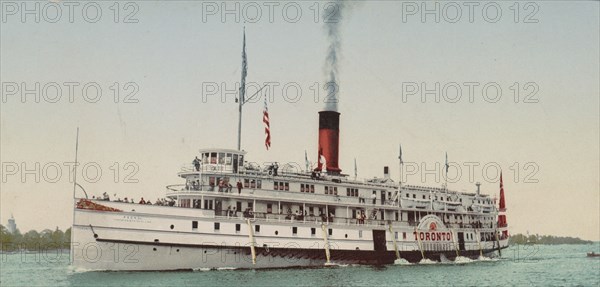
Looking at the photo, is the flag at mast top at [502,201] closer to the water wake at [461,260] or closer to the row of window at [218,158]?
the water wake at [461,260]

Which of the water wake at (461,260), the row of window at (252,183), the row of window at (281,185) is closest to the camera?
the row of window at (252,183)

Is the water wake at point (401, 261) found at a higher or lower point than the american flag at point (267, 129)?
lower

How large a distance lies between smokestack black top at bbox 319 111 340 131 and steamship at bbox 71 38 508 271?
66mm

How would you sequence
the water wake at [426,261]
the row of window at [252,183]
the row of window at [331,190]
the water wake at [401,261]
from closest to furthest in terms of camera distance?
the row of window at [252,183]
the row of window at [331,190]
the water wake at [401,261]
the water wake at [426,261]

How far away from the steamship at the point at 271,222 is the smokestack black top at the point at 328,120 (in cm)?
7

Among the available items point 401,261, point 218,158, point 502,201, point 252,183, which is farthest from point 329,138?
point 502,201

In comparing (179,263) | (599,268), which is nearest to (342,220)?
(179,263)

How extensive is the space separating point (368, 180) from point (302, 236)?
28.7 feet

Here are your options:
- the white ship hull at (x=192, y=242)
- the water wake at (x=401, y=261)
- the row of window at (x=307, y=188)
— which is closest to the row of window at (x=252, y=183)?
the white ship hull at (x=192, y=242)

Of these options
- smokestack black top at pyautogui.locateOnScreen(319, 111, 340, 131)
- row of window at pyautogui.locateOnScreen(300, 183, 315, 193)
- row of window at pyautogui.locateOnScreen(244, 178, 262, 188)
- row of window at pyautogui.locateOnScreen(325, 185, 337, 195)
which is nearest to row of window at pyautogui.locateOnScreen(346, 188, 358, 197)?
row of window at pyautogui.locateOnScreen(325, 185, 337, 195)

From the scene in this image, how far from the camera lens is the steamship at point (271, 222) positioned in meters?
35.7

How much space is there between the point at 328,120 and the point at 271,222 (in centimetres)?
930

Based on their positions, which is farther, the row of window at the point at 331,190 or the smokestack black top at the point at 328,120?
the smokestack black top at the point at 328,120

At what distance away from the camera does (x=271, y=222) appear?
40188mm
